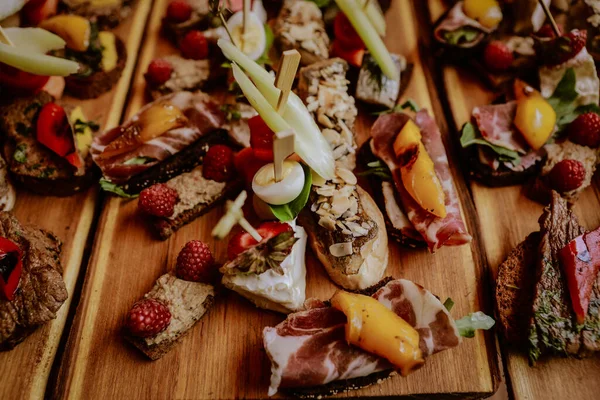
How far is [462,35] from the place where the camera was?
322cm

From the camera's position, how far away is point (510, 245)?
2713mm

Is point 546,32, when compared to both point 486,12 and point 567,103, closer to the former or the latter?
point 486,12

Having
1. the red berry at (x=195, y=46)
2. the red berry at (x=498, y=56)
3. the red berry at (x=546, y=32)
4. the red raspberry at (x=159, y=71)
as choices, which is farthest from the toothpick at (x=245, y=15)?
the red berry at (x=546, y=32)

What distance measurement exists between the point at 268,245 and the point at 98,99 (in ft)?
5.74

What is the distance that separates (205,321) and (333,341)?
2.17 ft

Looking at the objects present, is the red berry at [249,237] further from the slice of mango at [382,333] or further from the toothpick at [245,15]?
the toothpick at [245,15]

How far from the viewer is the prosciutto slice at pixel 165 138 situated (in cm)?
271

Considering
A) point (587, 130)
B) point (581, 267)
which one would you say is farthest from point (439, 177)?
point (587, 130)

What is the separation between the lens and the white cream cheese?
234cm

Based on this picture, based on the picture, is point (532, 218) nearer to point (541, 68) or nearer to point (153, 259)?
point (541, 68)

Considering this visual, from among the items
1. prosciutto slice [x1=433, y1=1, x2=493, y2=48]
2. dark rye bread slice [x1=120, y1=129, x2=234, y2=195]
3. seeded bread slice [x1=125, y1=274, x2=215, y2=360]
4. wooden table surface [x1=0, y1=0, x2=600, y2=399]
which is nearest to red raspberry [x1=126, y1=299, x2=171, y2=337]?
seeded bread slice [x1=125, y1=274, x2=215, y2=360]

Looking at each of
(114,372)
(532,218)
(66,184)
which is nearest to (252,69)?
(66,184)

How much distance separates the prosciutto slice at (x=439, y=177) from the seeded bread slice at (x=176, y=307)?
1.07 m

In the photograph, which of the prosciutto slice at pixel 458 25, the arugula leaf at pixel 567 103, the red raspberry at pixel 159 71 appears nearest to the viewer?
the arugula leaf at pixel 567 103
